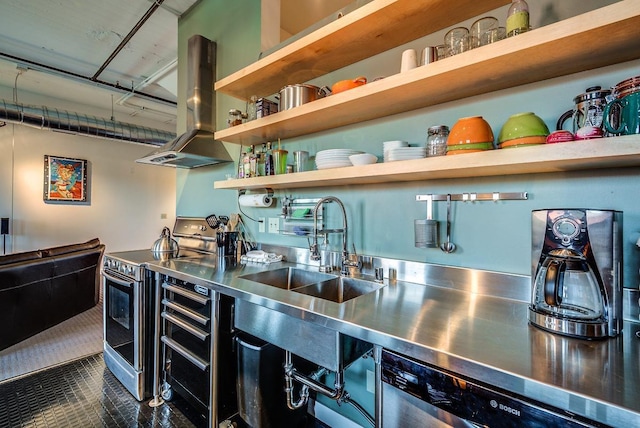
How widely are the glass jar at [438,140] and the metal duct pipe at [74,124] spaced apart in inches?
194

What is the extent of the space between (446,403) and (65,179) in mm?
6253

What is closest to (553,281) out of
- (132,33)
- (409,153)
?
(409,153)

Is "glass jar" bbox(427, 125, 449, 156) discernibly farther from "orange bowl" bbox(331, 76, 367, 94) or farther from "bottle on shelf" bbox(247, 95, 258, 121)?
"bottle on shelf" bbox(247, 95, 258, 121)

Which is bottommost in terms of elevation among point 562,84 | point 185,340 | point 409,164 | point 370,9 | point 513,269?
point 185,340

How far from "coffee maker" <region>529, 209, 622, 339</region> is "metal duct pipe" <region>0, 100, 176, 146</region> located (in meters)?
5.42

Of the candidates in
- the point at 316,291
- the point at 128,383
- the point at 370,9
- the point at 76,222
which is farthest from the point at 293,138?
the point at 76,222

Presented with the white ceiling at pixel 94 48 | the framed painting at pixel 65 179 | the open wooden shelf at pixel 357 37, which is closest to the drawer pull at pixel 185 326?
the open wooden shelf at pixel 357 37

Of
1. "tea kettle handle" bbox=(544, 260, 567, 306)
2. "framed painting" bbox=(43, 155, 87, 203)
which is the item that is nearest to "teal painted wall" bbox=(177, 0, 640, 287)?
"tea kettle handle" bbox=(544, 260, 567, 306)

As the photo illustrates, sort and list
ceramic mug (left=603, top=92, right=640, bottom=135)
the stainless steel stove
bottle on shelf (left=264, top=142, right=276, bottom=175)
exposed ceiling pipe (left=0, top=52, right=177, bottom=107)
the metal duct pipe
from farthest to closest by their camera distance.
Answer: the metal duct pipe, exposed ceiling pipe (left=0, top=52, right=177, bottom=107), bottle on shelf (left=264, top=142, right=276, bottom=175), the stainless steel stove, ceramic mug (left=603, top=92, right=640, bottom=135)

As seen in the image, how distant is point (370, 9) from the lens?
4.22 ft

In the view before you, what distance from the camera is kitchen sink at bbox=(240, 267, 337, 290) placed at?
5.47 feet

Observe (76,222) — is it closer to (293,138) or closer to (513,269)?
(293,138)

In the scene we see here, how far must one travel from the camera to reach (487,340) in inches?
32.0

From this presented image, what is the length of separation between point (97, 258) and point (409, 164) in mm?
3981
